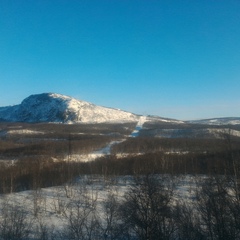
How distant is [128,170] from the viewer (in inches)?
1169

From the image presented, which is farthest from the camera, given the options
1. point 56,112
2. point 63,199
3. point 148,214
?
point 56,112

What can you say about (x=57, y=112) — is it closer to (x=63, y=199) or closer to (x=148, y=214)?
(x=63, y=199)

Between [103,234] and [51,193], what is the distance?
8656 mm

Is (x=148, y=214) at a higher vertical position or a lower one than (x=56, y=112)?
lower

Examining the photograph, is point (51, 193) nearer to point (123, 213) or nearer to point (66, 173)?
point (66, 173)

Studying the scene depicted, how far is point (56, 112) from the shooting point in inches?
4643

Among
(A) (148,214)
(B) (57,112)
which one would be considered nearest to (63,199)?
(A) (148,214)

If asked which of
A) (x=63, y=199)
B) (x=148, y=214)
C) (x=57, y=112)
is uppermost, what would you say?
(x=57, y=112)

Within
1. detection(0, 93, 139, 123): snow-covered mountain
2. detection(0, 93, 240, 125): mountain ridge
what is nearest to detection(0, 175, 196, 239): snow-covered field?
detection(0, 93, 240, 125): mountain ridge

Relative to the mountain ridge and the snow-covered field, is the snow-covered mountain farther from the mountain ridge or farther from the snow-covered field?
the snow-covered field

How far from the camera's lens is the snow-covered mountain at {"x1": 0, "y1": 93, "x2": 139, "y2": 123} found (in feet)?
373

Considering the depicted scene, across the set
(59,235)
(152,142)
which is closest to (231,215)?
(59,235)

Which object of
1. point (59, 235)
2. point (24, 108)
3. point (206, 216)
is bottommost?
point (59, 235)

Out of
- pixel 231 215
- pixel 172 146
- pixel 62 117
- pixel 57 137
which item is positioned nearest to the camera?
pixel 231 215
